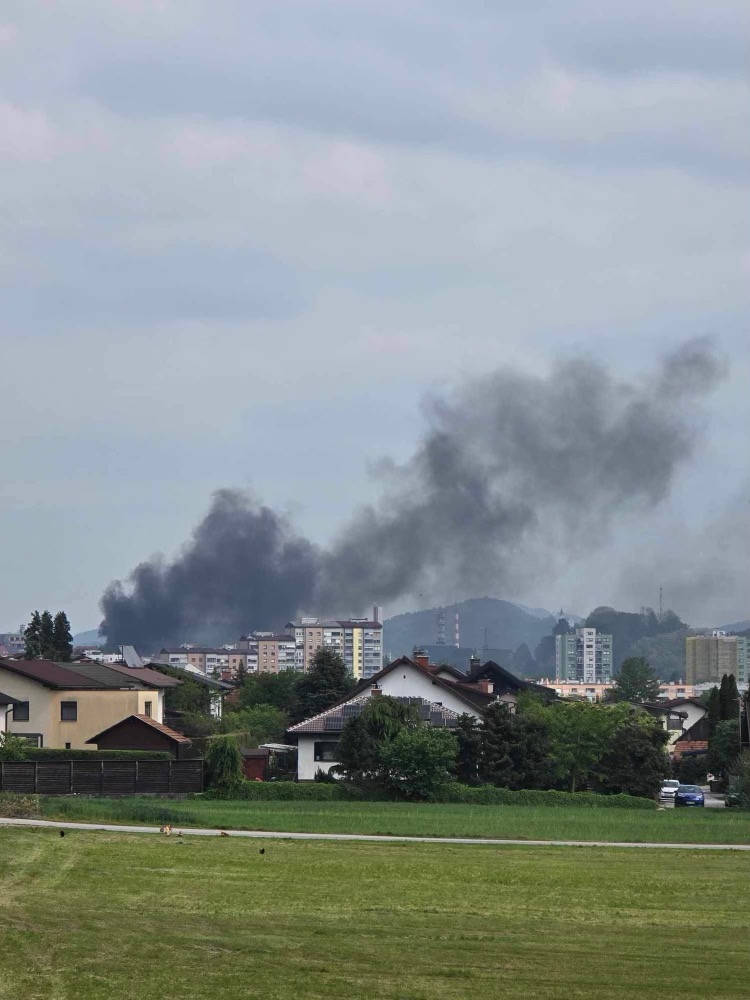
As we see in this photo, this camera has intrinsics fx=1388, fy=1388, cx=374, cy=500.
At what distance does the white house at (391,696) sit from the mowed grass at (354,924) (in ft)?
130

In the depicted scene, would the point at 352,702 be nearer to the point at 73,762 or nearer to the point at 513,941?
the point at 73,762

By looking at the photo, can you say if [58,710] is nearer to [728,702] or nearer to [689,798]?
[689,798]

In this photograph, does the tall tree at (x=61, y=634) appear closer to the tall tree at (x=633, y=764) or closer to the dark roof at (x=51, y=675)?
the dark roof at (x=51, y=675)

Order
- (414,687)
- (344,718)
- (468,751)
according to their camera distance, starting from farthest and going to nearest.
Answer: (414,687), (344,718), (468,751)

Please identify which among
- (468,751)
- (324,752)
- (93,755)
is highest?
(93,755)

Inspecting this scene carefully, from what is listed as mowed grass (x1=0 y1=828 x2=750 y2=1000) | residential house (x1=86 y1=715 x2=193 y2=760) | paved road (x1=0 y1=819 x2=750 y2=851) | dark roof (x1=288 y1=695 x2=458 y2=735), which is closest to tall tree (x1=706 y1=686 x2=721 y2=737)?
dark roof (x1=288 y1=695 x2=458 y2=735)

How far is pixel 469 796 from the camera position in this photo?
63.3 metres

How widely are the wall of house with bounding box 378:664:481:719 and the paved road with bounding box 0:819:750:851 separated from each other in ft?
134

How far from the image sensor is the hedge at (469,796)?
199ft

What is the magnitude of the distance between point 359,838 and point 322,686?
210 ft

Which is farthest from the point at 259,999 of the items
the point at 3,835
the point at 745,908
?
the point at 3,835

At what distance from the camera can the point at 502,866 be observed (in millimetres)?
32312

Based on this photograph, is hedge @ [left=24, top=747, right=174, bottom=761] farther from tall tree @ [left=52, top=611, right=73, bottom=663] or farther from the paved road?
tall tree @ [left=52, top=611, right=73, bottom=663]

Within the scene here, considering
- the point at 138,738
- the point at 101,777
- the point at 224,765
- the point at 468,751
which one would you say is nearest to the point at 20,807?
the point at 101,777
